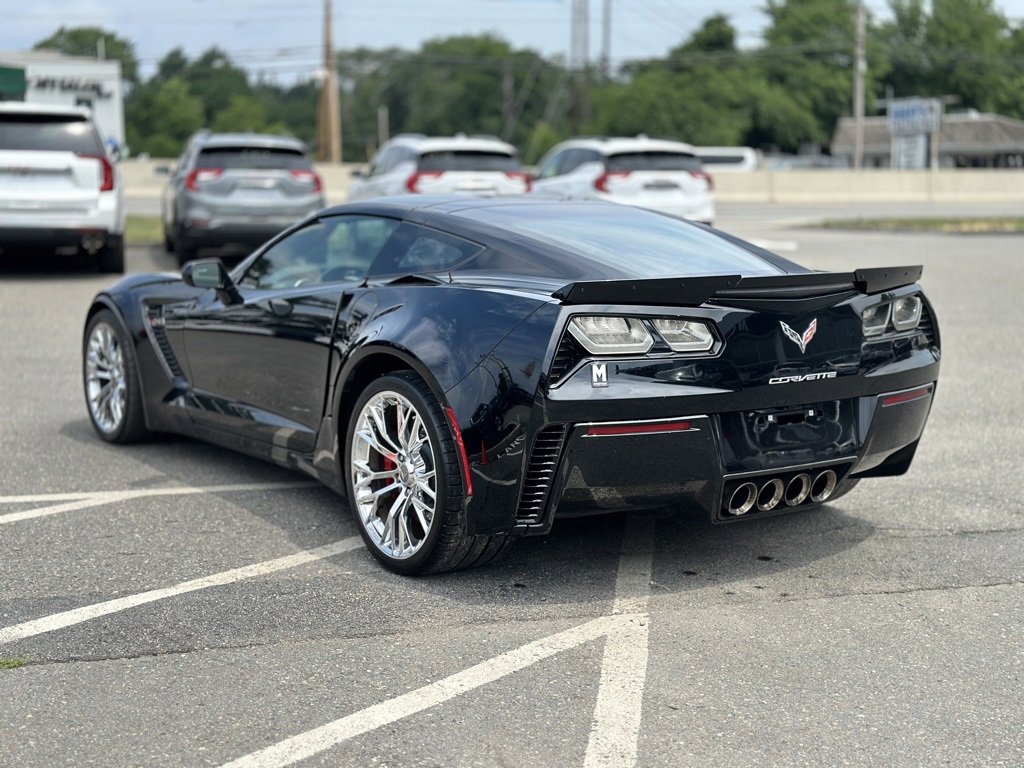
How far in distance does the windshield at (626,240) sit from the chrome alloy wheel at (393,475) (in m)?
0.70

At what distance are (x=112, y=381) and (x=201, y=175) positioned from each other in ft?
33.5

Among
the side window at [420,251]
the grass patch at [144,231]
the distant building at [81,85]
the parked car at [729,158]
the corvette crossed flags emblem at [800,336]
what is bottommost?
the grass patch at [144,231]

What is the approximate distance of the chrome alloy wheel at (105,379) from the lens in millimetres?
7066

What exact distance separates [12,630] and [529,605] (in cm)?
162

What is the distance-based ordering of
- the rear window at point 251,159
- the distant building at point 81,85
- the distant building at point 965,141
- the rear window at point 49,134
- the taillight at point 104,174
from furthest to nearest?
the distant building at point 965,141
the distant building at point 81,85
the rear window at point 251,159
the taillight at point 104,174
the rear window at point 49,134

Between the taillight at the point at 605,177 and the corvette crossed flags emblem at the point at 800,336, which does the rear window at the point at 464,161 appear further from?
the corvette crossed flags emblem at the point at 800,336

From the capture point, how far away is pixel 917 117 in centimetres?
5216

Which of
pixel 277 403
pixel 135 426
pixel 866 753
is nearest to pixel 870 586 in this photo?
pixel 866 753

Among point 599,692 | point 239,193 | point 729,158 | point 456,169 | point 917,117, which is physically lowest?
point 599,692

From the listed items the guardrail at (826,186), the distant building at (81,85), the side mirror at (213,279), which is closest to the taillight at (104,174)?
the side mirror at (213,279)

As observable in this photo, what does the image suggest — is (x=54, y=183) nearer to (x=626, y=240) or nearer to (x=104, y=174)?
(x=104, y=174)

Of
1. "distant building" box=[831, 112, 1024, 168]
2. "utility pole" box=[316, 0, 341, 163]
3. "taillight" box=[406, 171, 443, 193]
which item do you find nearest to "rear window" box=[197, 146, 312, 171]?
"taillight" box=[406, 171, 443, 193]

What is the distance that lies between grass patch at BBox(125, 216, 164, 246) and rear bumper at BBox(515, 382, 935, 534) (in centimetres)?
1702

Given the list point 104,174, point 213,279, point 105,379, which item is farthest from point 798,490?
point 104,174
